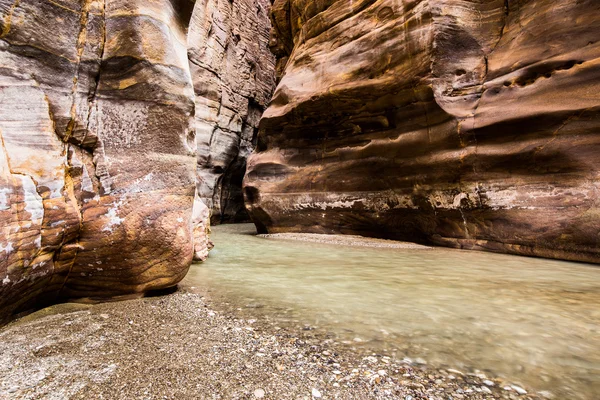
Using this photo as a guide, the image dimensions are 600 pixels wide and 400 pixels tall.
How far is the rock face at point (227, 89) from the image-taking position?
15.5 meters

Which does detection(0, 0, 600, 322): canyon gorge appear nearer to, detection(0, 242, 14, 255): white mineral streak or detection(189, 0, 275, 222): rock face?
detection(0, 242, 14, 255): white mineral streak

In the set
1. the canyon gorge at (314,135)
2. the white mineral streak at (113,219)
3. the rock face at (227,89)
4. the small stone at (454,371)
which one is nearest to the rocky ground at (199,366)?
the small stone at (454,371)

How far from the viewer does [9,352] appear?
1.71 metres

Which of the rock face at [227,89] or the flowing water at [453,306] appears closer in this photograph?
the flowing water at [453,306]

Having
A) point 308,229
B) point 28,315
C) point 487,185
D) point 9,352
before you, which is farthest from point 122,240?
point 308,229

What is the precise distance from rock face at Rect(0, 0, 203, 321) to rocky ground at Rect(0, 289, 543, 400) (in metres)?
0.49

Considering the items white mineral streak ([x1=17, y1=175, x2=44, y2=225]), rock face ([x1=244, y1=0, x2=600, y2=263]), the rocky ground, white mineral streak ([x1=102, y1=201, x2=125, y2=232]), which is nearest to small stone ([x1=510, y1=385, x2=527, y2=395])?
the rocky ground

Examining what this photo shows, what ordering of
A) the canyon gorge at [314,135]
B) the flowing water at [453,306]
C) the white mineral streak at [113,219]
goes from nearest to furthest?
the flowing water at [453,306]
the canyon gorge at [314,135]
the white mineral streak at [113,219]

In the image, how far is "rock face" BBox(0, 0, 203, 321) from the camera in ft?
7.19

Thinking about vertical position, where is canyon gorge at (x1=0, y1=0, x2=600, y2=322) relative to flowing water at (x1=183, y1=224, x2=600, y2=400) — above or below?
above

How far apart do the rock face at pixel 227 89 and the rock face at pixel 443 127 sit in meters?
6.32

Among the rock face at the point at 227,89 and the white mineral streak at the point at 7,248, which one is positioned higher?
the rock face at the point at 227,89

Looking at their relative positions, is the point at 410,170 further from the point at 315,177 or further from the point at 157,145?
the point at 157,145

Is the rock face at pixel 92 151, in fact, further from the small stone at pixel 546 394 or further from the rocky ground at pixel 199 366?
the small stone at pixel 546 394
